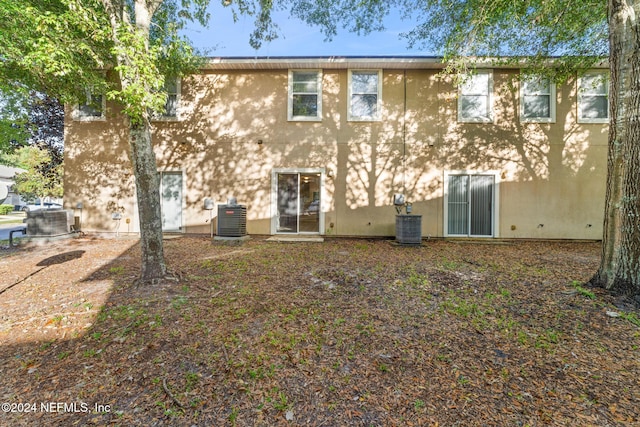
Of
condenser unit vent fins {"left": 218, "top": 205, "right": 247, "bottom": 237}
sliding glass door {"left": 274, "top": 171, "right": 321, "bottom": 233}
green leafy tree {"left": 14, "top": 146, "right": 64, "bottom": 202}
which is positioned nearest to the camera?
condenser unit vent fins {"left": 218, "top": 205, "right": 247, "bottom": 237}

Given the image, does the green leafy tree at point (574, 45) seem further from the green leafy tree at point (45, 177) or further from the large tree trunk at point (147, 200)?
the green leafy tree at point (45, 177)

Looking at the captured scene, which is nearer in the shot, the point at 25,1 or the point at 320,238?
the point at 25,1

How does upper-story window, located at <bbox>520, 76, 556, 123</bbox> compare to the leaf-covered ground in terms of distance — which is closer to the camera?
the leaf-covered ground

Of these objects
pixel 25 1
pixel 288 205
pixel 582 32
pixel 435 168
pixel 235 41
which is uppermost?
pixel 235 41

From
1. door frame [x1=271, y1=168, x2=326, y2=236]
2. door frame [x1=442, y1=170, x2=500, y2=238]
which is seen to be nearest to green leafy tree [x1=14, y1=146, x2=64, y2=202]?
door frame [x1=271, y1=168, x2=326, y2=236]

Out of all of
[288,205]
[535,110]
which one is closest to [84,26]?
[288,205]

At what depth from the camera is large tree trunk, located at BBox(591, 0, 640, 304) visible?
354cm

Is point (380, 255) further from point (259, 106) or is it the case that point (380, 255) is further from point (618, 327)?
point (259, 106)

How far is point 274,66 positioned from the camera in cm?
859

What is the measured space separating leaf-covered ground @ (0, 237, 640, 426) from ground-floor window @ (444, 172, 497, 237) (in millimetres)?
3791

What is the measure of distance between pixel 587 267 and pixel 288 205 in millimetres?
7470

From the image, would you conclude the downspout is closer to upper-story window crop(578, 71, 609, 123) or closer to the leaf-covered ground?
the leaf-covered ground

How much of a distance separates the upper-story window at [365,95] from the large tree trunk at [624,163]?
543 centimetres

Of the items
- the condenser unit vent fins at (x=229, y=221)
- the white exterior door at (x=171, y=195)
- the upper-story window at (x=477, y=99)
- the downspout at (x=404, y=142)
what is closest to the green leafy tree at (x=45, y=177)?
the white exterior door at (x=171, y=195)
